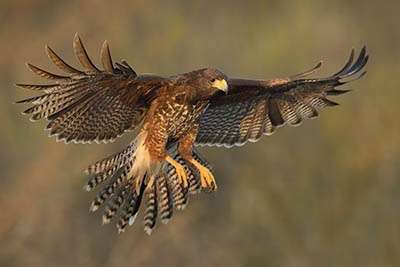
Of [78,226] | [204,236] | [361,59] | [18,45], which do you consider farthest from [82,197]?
[361,59]

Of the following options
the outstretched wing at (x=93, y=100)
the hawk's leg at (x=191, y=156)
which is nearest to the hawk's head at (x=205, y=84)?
the outstretched wing at (x=93, y=100)

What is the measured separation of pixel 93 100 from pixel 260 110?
209 cm

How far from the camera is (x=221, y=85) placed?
948cm

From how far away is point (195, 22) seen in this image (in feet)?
56.0

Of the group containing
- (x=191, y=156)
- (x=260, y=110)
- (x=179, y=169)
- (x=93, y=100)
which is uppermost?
(x=260, y=110)

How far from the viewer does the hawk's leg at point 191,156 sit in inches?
395

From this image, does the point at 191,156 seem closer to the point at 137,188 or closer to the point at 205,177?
the point at 205,177

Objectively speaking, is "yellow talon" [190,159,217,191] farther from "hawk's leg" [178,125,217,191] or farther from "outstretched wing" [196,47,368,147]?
"outstretched wing" [196,47,368,147]

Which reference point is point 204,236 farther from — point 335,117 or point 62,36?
point 62,36

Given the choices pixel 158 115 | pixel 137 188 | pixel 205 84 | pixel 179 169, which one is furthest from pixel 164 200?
pixel 205 84

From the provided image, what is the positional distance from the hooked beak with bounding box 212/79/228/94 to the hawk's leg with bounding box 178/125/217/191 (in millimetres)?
708

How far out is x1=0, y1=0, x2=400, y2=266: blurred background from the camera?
46.2ft

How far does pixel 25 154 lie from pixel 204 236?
2673 millimetres

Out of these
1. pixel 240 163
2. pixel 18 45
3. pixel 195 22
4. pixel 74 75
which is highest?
pixel 195 22
